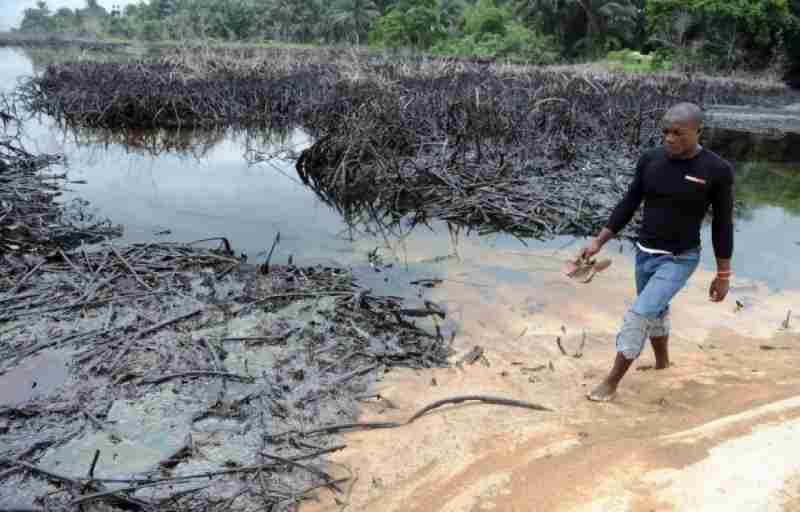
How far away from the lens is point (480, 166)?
29.3 feet

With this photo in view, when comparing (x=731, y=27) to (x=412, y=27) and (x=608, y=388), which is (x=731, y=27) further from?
(x=608, y=388)

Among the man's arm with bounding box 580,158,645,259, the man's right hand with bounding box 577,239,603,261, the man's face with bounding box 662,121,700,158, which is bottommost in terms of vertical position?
the man's right hand with bounding box 577,239,603,261

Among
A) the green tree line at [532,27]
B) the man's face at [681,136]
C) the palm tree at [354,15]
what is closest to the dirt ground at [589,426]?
the man's face at [681,136]

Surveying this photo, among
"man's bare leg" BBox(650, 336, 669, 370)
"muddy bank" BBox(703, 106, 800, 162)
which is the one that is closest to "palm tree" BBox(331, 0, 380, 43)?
"muddy bank" BBox(703, 106, 800, 162)

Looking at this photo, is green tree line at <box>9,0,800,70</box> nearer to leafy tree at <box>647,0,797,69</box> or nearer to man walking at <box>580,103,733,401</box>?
leafy tree at <box>647,0,797,69</box>

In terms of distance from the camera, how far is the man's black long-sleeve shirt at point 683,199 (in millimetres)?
3346

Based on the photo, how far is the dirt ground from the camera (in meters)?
Answer: 2.83

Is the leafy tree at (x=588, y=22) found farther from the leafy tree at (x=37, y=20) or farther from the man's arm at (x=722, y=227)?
the leafy tree at (x=37, y=20)

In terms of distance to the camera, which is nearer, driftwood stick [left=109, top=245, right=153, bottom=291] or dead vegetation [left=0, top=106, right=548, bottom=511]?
dead vegetation [left=0, top=106, right=548, bottom=511]

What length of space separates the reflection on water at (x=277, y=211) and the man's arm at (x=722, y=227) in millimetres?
2594

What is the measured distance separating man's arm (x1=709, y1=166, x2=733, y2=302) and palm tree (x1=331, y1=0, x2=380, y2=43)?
48.2 metres

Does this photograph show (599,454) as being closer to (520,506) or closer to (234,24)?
(520,506)

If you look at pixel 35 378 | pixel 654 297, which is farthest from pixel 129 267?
pixel 654 297

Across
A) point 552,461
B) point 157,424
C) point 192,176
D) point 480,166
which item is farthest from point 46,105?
point 552,461
